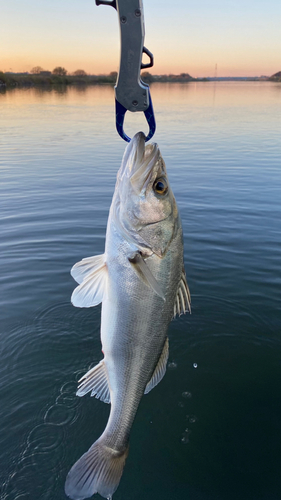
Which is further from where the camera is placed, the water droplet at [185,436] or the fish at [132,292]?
the water droplet at [185,436]

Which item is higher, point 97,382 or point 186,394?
point 97,382

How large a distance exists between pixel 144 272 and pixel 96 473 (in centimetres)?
176

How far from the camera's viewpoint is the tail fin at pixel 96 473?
2932mm

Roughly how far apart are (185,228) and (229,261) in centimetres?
240

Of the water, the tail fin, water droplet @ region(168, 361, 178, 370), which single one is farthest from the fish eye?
water droplet @ region(168, 361, 178, 370)

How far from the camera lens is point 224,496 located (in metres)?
3.81

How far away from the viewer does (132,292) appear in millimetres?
2988

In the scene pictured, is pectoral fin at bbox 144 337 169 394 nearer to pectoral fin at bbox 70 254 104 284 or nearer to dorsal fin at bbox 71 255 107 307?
dorsal fin at bbox 71 255 107 307

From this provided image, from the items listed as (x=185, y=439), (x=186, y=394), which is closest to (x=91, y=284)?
(x=185, y=439)

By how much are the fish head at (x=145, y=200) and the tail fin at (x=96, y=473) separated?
179 centimetres

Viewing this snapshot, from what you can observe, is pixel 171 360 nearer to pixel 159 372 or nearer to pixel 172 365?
pixel 172 365

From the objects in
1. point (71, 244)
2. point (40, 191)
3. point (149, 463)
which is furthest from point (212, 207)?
point (149, 463)

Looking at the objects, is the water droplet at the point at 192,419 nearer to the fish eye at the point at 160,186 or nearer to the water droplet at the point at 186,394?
the water droplet at the point at 186,394

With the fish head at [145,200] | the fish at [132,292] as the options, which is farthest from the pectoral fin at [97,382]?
the fish head at [145,200]
